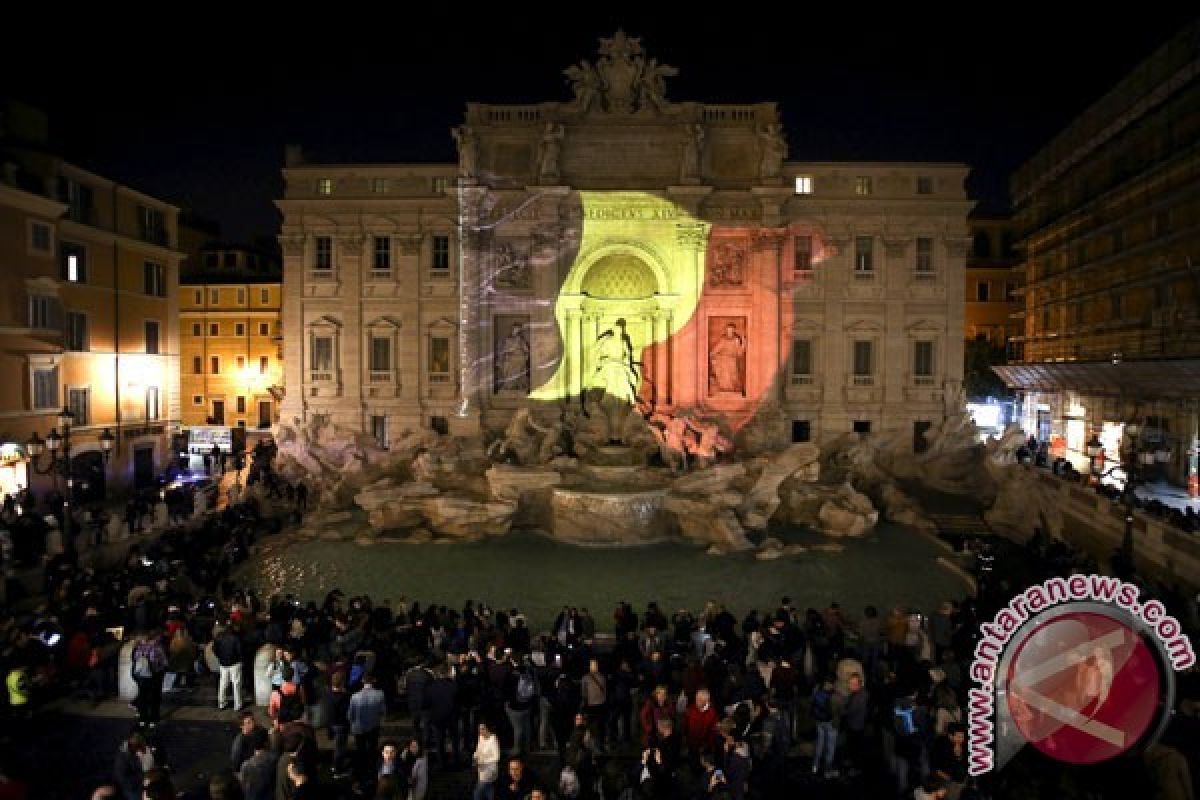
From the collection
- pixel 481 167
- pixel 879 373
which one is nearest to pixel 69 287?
pixel 481 167

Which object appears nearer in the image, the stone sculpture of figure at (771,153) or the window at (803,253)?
the stone sculpture of figure at (771,153)

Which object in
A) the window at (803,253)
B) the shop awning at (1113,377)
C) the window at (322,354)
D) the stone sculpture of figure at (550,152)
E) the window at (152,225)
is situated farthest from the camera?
the window at (322,354)

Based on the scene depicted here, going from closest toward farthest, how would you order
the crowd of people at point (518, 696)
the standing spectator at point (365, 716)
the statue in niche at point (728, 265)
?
the crowd of people at point (518, 696) → the standing spectator at point (365, 716) → the statue in niche at point (728, 265)

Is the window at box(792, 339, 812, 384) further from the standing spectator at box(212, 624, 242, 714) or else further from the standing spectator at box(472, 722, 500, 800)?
the standing spectator at box(472, 722, 500, 800)

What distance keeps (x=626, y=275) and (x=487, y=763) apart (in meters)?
24.9

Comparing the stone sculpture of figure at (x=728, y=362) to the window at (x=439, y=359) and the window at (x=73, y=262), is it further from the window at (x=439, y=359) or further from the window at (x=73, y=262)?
the window at (x=73, y=262)

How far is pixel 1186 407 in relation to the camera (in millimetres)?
23453

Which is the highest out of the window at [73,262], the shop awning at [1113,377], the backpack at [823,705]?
the window at [73,262]

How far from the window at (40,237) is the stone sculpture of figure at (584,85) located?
17.8 meters

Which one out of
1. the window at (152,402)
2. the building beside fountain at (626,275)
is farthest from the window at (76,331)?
the building beside fountain at (626,275)

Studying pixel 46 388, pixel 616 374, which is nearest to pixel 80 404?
pixel 46 388

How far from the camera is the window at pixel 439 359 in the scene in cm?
3097

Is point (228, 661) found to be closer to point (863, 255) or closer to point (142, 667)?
point (142, 667)

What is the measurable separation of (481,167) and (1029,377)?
24613 millimetres
